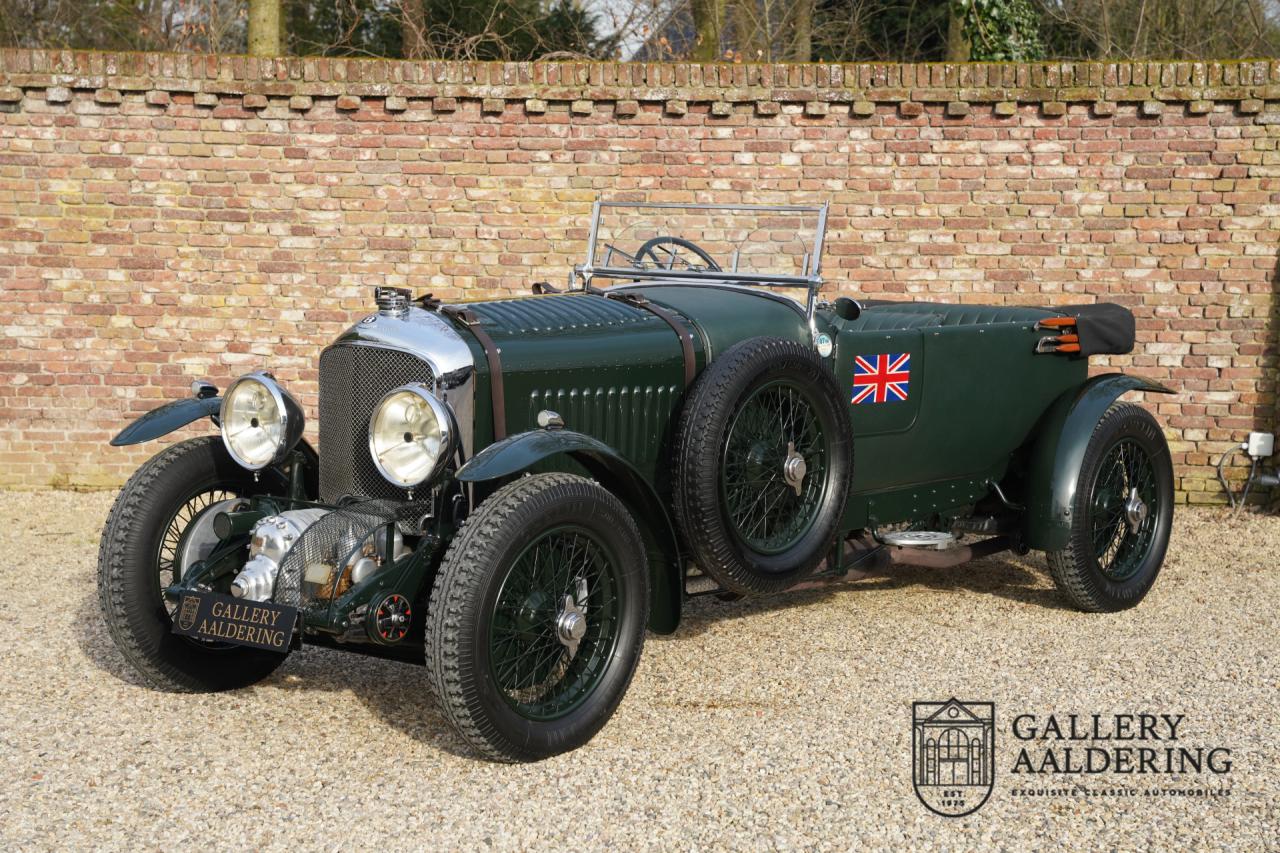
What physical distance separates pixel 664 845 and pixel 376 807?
0.82 metres

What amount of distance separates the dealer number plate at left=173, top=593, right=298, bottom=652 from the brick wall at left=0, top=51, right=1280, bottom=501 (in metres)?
4.46

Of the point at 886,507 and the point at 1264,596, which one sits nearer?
the point at 886,507

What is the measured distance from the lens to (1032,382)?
5648mm

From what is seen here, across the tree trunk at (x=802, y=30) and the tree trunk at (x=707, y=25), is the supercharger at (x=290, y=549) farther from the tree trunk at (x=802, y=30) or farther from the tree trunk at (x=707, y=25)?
the tree trunk at (x=802, y=30)

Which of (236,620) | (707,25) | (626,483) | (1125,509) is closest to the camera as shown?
(236,620)

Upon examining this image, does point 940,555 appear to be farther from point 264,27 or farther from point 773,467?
point 264,27

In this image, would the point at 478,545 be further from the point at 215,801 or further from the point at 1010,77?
the point at 1010,77

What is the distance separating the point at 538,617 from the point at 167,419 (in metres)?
1.62

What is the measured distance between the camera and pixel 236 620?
378 centimetres

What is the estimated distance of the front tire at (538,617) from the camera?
355cm

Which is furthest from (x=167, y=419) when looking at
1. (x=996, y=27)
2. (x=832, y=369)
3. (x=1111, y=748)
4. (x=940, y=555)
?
(x=996, y=27)

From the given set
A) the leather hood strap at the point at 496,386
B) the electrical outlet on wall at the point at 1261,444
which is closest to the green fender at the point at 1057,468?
the leather hood strap at the point at 496,386

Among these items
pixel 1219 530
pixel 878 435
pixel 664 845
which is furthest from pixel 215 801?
pixel 1219 530

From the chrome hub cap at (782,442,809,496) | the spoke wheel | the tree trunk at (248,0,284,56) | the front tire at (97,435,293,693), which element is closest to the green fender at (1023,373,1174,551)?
the spoke wheel
